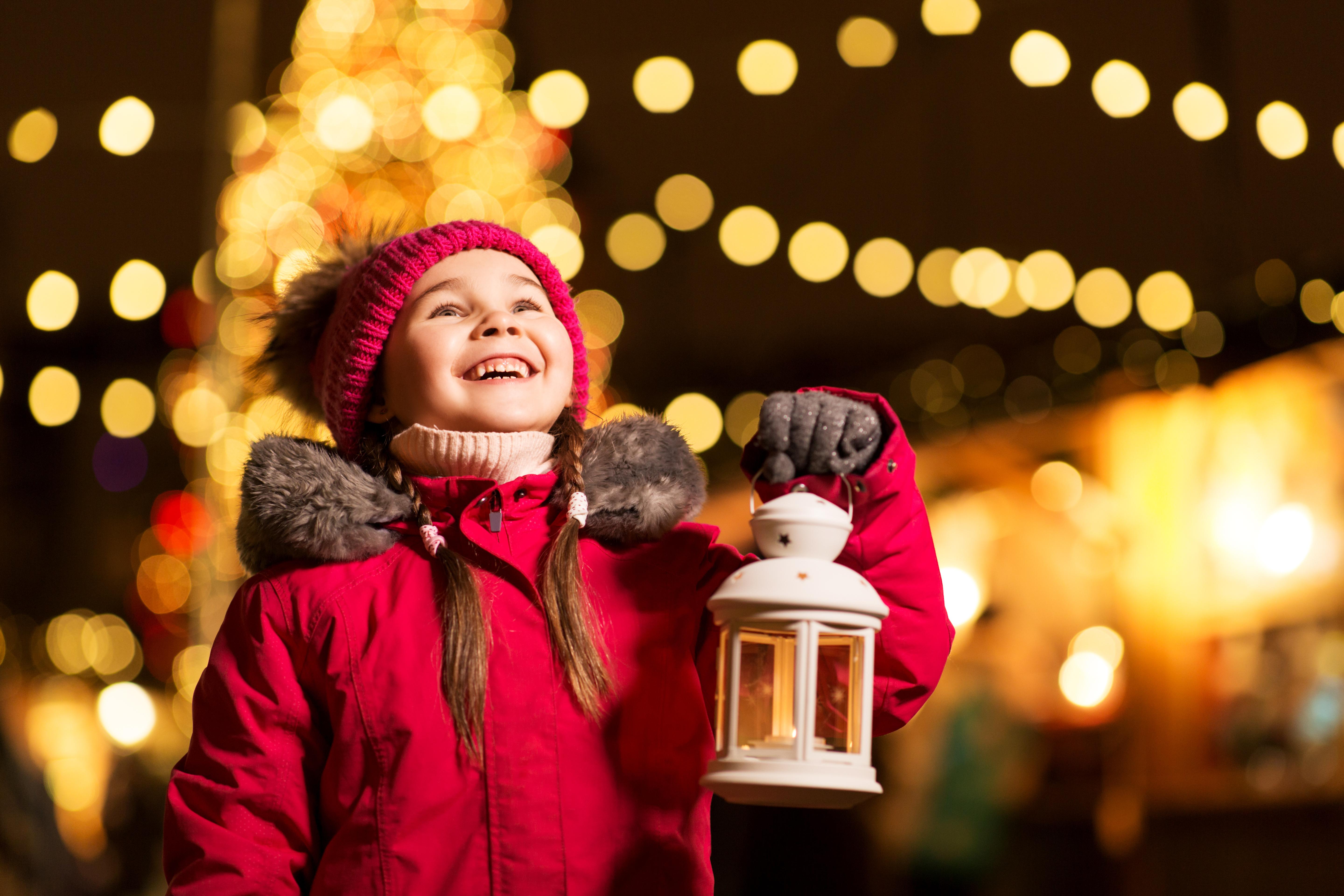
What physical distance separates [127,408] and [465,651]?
3.59 meters

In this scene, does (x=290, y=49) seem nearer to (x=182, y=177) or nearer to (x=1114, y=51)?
(x=182, y=177)

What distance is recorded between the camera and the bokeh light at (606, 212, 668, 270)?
445cm

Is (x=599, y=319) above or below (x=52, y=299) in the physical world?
below

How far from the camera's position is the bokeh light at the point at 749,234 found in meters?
4.31

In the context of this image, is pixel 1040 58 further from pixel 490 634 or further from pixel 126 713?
pixel 126 713

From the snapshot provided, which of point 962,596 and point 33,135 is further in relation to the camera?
point 962,596

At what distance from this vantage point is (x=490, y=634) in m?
1.34

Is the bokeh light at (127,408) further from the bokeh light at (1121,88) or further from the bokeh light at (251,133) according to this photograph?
the bokeh light at (1121,88)

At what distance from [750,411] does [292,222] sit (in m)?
1.96

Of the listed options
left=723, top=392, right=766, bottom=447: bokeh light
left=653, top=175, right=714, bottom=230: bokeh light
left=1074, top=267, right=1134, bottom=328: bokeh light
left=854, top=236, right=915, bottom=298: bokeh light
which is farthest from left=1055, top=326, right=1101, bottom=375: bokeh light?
left=653, top=175, right=714, bottom=230: bokeh light

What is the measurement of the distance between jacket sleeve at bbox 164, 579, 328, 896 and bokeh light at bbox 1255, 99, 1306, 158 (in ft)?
8.36

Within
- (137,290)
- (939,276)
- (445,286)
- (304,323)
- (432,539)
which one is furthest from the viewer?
(939,276)

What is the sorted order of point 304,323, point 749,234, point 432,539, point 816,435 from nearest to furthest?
point 816,435 < point 432,539 < point 304,323 < point 749,234

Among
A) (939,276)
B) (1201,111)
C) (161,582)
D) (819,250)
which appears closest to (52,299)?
(161,582)
